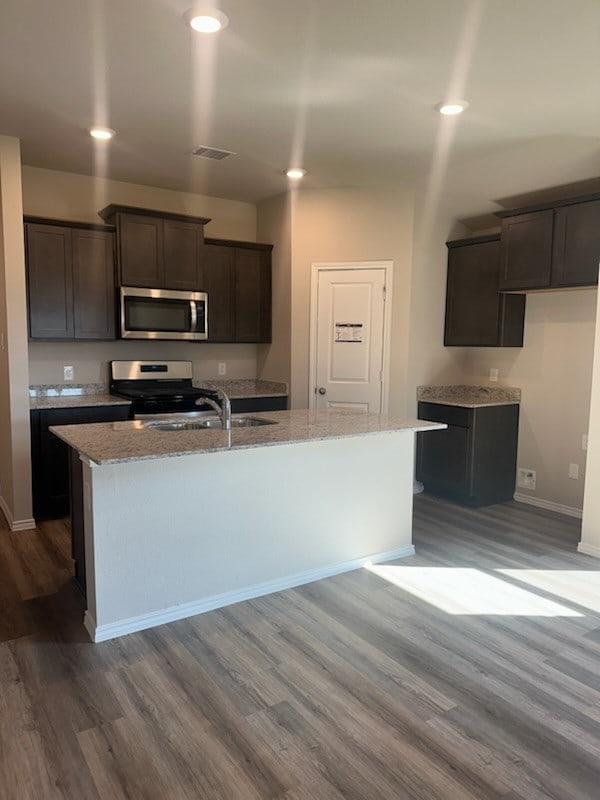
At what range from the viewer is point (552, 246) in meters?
4.29

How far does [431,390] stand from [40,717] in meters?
4.04

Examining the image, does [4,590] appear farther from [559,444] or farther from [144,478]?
[559,444]

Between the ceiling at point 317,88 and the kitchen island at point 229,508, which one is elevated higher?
the ceiling at point 317,88

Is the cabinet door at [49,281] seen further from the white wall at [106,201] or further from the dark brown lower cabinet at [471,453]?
the dark brown lower cabinet at [471,453]

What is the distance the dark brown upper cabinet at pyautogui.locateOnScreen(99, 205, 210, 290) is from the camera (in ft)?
15.0

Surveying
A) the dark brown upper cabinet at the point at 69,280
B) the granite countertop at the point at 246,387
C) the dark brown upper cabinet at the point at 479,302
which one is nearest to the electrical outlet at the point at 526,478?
the dark brown upper cabinet at the point at 479,302

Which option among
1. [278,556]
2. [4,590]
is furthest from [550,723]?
[4,590]

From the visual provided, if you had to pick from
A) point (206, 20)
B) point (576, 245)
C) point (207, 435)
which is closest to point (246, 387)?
point (207, 435)

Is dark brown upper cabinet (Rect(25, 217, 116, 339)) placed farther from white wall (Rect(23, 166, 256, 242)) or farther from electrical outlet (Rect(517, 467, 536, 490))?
electrical outlet (Rect(517, 467, 536, 490))

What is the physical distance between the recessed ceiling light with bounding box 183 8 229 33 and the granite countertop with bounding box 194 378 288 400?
3072 mm

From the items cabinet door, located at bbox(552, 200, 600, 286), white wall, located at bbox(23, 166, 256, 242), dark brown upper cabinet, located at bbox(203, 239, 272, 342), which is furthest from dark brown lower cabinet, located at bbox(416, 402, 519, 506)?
white wall, located at bbox(23, 166, 256, 242)

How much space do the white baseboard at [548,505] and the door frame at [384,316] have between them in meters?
1.44

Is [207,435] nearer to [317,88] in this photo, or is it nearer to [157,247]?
[317,88]

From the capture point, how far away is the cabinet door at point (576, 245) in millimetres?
4043
